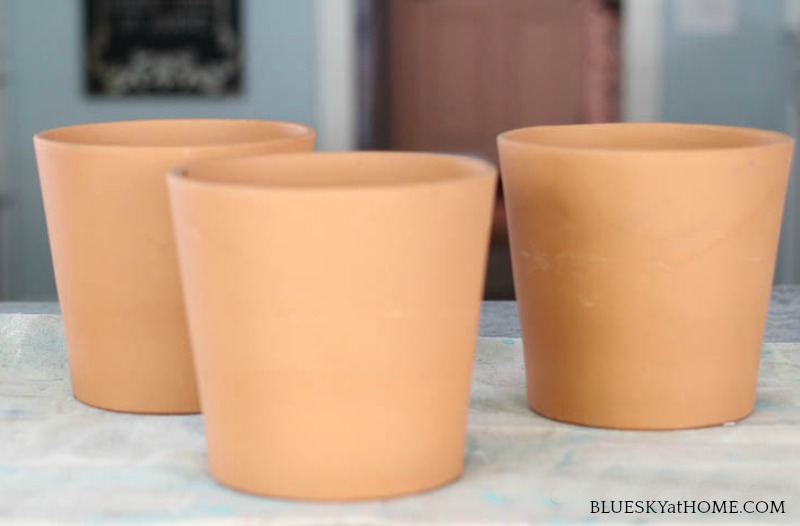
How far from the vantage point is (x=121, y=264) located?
0.67 meters

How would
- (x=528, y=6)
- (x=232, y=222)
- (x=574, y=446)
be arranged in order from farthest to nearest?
(x=528, y=6), (x=574, y=446), (x=232, y=222)

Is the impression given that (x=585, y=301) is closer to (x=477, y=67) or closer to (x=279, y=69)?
(x=279, y=69)

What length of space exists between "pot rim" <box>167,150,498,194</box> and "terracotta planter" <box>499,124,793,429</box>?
0.07 metres

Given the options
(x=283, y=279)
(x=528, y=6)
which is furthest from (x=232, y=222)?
(x=528, y=6)

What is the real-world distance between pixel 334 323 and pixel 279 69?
317 centimetres

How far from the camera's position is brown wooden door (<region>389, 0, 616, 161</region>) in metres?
4.45

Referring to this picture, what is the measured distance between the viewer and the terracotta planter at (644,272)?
0.61 m

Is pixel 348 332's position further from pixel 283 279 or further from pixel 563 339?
pixel 563 339

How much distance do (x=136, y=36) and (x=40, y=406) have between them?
123 inches

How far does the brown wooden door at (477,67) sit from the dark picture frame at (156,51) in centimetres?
98

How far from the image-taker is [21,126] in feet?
12.1

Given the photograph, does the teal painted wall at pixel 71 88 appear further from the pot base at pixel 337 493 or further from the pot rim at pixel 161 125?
the pot base at pixel 337 493

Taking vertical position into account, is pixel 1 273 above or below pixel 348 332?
below

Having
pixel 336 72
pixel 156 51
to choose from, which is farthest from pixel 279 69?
pixel 156 51
